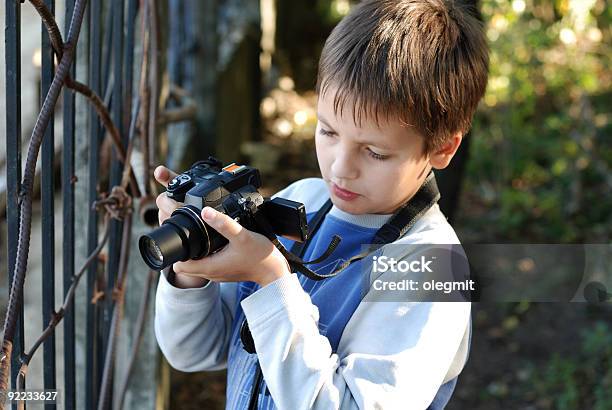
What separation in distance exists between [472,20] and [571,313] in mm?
2854

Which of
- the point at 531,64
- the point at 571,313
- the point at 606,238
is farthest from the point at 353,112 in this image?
the point at 531,64

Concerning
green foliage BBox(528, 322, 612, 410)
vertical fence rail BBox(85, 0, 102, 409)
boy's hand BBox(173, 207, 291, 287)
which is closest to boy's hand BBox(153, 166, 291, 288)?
boy's hand BBox(173, 207, 291, 287)

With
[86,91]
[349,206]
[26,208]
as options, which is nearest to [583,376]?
[349,206]

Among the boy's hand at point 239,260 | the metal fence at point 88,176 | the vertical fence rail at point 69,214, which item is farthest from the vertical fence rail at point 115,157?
the boy's hand at point 239,260

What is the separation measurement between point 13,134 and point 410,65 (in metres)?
0.75

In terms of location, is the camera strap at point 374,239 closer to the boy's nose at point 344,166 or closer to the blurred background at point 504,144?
A: the boy's nose at point 344,166

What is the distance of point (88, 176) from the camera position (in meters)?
2.12

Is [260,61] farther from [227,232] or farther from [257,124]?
[227,232]

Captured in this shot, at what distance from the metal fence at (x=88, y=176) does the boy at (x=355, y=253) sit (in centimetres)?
26

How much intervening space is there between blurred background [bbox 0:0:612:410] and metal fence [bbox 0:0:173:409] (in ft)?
1.17

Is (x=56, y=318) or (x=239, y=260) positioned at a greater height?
(x=239, y=260)

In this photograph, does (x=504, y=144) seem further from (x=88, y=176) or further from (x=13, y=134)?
(x=13, y=134)

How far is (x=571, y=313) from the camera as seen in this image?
14.1 feet

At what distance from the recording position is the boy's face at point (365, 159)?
1567 millimetres
